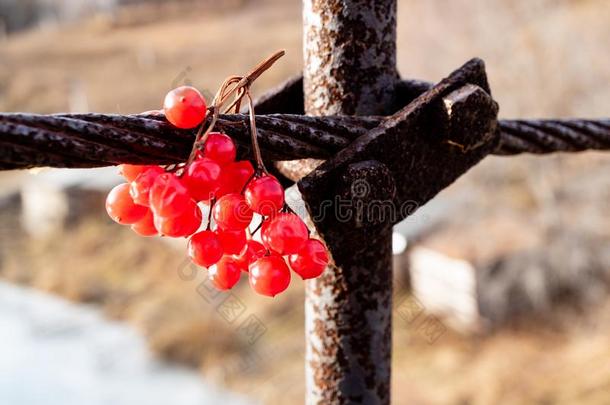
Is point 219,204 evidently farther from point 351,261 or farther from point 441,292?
point 441,292

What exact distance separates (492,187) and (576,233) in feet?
3.42

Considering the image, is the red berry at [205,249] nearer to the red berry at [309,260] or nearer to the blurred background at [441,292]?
the red berry at [309,260]

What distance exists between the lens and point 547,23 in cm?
732

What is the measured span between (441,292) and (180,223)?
22.4ft

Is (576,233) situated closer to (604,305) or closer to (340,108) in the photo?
(604,305)

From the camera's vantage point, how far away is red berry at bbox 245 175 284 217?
1.78ft

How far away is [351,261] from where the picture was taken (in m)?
0.64

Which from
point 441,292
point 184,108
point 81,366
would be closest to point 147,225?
point 184,108

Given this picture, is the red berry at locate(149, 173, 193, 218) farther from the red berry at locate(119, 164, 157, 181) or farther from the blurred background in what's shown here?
the blurred background

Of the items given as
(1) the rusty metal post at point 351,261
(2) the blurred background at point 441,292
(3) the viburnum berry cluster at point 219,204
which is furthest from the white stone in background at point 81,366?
(3) the viburnum berry cluster at point 219,204

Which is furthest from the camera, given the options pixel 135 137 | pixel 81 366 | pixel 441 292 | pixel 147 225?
pixel 441 292

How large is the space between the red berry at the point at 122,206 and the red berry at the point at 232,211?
0.24 feet

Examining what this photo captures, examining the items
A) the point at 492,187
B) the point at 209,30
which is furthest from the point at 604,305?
the point at 209,30

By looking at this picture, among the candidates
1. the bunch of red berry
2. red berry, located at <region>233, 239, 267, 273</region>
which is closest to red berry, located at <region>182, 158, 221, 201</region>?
the bunch of red berry
